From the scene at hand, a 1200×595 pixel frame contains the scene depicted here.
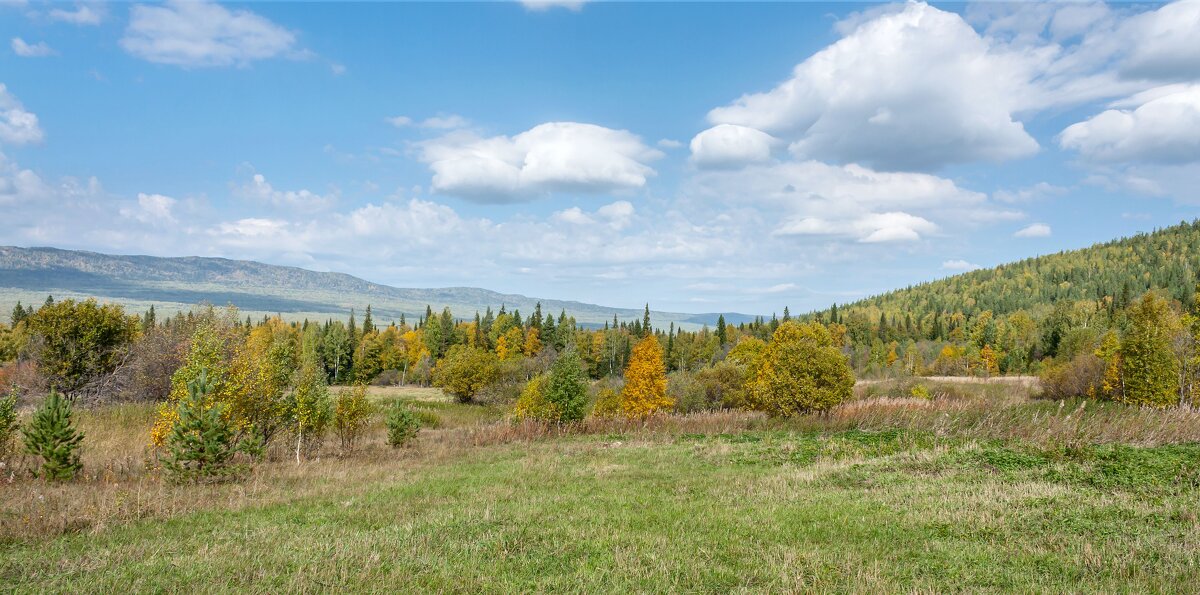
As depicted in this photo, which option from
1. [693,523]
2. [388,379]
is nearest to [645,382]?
[693,523]

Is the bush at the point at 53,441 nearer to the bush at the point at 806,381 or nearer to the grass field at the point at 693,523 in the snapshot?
the grass field at the point at 693,523

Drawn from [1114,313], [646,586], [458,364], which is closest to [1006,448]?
[646,586]

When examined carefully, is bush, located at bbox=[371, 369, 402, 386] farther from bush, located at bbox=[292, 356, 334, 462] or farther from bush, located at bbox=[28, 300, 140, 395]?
bush, located at bbox=[292, 356, 334, 462]

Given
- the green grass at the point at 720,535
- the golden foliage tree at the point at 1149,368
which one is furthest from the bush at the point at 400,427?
the golden foliage tree at the point at 1149,368

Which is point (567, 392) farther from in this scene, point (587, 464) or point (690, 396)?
point (690, 396)

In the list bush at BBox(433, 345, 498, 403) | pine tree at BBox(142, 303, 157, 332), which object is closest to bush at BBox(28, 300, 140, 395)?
pine tree at BBox(142, 303, 157, 332)

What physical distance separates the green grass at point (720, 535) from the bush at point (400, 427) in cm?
1190

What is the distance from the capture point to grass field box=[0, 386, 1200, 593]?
7457 millimetres

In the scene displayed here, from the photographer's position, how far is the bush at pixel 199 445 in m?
16.7

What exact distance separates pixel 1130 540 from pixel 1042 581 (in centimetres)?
228

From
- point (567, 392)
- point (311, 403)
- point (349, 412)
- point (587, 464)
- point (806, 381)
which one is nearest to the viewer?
point (587, 464)

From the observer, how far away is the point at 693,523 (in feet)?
33.4

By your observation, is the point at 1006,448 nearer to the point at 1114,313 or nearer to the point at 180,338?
the point at 180,338

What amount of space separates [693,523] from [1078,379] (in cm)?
7186
